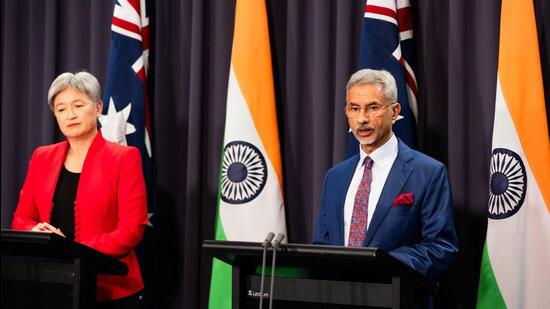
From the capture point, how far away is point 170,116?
4930 mm

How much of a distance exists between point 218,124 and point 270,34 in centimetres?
56

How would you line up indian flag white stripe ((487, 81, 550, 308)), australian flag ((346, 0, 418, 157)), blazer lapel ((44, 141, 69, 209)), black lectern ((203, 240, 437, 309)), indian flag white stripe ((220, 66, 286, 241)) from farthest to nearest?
indian flag white stripe ((220, 66, 286, 241)) → australian flag ((346, 0, 418, 157)) → blazer lapel ((44, 141, 69, 209)) → indian flag white stripe ((487, 81, 550, 308)) → black lectern ((203, 240, 437, 309))

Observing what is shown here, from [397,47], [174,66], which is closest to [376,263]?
[397,47]

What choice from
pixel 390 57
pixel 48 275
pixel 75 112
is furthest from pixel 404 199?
pixel 75 112

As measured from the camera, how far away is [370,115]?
3.53 meters

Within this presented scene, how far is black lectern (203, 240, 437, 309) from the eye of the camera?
2.68 meters

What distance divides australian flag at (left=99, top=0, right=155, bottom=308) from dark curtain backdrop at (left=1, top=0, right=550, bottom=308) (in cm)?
19

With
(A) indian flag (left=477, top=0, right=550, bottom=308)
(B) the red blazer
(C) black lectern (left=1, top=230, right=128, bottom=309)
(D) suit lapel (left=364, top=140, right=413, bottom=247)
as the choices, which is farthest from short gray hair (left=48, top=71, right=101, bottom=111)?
(A) indian flag (left=477, top=0, right=550, bottom=308)

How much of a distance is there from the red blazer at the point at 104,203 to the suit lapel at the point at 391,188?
1.06 metres

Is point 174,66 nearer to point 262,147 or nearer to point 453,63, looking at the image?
point 262,147

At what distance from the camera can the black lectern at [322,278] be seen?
8.79 feet

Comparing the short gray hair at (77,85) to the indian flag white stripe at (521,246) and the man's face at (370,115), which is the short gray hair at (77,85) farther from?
the indian flag white stripe at (521,246)

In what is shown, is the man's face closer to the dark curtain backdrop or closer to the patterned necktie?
the patterned necktie

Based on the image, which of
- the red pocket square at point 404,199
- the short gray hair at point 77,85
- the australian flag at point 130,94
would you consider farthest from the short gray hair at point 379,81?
the australian flag at point 130,94
